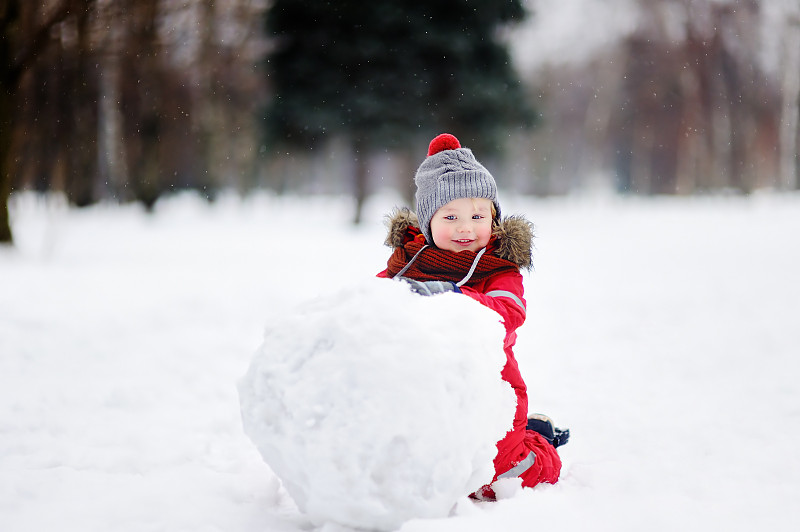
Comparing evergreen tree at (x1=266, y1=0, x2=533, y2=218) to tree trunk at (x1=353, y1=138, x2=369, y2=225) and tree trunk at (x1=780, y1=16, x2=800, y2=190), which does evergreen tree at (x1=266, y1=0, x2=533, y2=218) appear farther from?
tree trunk at (x1=780, y1=16, x2=800, y2=190)

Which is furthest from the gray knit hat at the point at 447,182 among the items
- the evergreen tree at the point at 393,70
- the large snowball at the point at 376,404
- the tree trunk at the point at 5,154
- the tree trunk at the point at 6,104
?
the evergreen tree at the point at 393,70

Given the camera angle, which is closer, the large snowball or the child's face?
the large snowball

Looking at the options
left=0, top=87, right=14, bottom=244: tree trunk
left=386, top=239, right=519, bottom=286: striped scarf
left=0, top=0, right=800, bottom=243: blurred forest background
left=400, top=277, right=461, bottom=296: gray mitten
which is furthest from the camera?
left=0, top=0, right=800, bottom=243: blurred forest background

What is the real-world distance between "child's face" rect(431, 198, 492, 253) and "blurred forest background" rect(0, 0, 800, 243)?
24.5 ft

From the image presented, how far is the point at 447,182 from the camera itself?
7.92 feet

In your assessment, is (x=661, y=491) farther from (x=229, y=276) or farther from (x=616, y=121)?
(x=616, y=121)

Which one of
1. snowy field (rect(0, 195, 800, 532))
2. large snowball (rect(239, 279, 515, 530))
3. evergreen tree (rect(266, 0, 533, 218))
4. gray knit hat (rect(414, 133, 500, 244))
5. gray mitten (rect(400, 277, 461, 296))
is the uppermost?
evergreen tree (rect(266, 0, 533, 218))

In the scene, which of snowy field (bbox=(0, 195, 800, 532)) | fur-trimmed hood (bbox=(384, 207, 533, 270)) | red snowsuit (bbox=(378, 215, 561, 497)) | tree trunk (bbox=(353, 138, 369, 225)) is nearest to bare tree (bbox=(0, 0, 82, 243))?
snowy field (bbox=(0, 195, 800, 532))

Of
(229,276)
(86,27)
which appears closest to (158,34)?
(86,27)

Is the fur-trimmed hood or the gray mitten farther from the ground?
the fur-trimmed hood

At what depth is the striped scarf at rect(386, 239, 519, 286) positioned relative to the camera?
2311 mm

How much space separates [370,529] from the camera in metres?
1.83

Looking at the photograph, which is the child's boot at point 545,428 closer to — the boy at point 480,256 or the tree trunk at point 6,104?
the boy at point 480,256

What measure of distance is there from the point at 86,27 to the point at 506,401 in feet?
31.4
